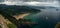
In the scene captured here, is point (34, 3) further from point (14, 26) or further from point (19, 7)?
point (14, 26)

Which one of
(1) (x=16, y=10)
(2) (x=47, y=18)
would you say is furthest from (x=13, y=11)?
(2) (x=47, y=18)

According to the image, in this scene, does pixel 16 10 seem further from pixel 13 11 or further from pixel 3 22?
pixel 3 22

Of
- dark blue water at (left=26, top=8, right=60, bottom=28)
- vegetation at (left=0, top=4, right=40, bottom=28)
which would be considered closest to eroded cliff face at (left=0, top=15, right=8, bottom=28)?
vegetation at (left=0, top=4, right=40, bottom=28)

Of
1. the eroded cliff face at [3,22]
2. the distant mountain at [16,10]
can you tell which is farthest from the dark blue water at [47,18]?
the eroded cliff face at [3,22]

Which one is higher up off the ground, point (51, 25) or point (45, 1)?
point (45, 1)

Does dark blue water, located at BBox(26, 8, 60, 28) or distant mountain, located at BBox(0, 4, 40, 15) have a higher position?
distant mountain, located at BBox(0, 4, 40, 15)

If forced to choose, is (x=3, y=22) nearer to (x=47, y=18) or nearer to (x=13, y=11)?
(x=13, y=11)

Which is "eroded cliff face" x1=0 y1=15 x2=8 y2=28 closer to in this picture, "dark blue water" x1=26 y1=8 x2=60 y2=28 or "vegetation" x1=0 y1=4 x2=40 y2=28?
"vegetation" x1=0 y1=4 x2=40 y2=28

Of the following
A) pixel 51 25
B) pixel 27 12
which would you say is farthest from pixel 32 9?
pixel 51 25
